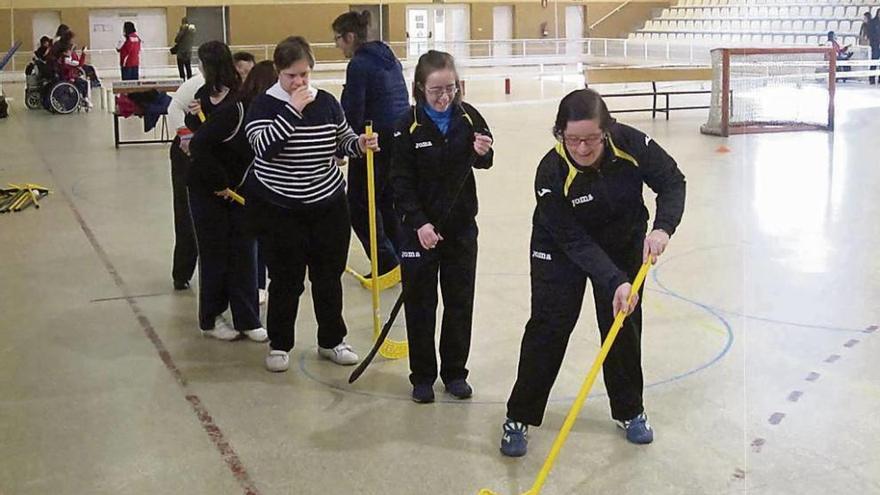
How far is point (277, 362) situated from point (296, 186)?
849 mm

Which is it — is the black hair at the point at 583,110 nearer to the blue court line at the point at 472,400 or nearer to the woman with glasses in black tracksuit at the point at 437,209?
the woman with glasses in black tracksuit at the point at 437,209

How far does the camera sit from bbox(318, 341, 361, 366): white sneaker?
496cm

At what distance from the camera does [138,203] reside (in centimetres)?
950

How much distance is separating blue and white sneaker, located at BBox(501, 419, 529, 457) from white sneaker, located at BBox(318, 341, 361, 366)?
1.22 metres

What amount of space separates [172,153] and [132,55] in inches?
617

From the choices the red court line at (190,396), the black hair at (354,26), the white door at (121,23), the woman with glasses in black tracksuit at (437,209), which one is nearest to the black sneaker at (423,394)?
the woman with glasses in black tracksuit at (437,209)

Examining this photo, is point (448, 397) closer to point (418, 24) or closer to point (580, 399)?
point (580, 399)

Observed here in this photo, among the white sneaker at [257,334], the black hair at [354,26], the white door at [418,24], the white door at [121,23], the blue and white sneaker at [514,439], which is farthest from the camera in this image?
the white door at [418,24]

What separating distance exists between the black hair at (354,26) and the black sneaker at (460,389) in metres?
2.22

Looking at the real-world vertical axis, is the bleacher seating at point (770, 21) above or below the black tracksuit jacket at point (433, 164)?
above

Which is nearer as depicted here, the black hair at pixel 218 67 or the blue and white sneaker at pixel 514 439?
the blue and white sneaker at pixel 514 439

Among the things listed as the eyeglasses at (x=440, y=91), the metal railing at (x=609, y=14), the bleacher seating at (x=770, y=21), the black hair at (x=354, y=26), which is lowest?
the eyeglasses at (x=440, y=91)

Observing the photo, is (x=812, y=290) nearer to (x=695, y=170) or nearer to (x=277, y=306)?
(x=277, y=306)

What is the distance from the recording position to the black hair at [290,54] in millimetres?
4473
